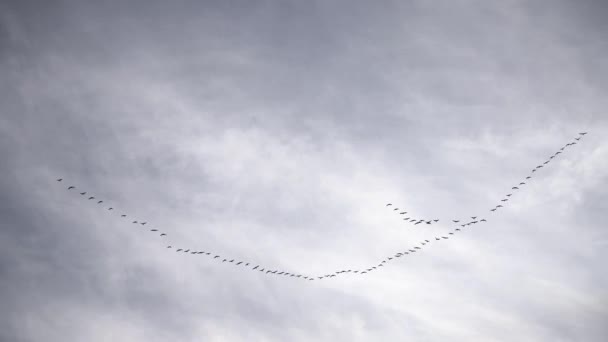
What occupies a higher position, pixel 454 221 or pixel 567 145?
pixel 567 145

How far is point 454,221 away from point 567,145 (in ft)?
55.9

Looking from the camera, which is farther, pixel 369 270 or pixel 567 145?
pixel 369 270

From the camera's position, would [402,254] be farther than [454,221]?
Yes

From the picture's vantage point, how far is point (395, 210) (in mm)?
60438

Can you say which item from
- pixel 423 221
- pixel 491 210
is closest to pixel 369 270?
pixel 423 221

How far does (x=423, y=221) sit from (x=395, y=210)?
4499mm

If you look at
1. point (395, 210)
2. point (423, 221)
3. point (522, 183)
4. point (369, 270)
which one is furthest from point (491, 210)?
point (369, 270)

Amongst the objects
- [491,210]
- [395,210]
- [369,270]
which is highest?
[491,210]

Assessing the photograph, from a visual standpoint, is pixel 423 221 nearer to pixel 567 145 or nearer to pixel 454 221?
pixel 454 221

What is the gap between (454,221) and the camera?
61.1 m

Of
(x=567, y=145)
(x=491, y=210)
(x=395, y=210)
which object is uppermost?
(x=567, y=145)

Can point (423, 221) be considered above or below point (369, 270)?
above

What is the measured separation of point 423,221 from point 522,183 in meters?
14.1

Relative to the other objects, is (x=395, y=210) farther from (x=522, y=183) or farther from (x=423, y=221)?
(x=522, y=183)
